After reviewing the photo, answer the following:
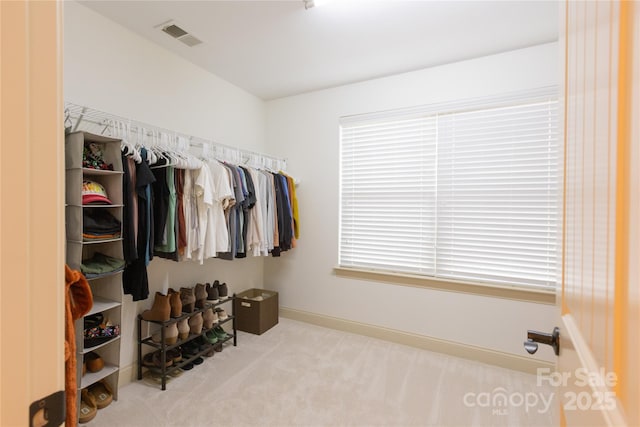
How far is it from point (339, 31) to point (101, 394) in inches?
119

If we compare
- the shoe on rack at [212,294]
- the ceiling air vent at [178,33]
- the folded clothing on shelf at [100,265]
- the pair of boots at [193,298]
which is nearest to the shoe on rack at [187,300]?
the pair of boots at [193,298]

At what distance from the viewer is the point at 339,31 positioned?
221 centimetres

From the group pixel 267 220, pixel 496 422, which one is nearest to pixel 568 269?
pixel 496 422

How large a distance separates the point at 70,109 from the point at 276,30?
147cm

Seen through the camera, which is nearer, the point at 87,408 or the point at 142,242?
the point at 87,408

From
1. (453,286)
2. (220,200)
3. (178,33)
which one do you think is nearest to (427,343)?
(453,286)

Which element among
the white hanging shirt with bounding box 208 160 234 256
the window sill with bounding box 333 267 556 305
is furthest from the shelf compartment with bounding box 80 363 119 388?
the window sill with bounding box 333 267 556 305

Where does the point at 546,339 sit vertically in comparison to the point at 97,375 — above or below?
above

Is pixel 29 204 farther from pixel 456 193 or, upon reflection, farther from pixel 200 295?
pixel 456 193

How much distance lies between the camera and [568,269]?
0.70m

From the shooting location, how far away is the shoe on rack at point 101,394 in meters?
1.89

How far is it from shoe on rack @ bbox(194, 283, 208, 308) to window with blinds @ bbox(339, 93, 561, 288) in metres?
1.43

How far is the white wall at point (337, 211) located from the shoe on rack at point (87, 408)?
1969 millimetres

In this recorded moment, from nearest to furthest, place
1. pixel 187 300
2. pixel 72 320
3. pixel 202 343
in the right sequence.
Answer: pixel 72 320 < pixel 187 300 < pixel 202 343
